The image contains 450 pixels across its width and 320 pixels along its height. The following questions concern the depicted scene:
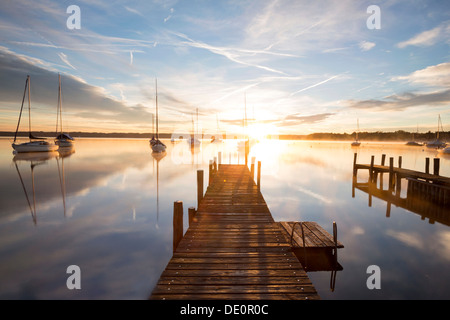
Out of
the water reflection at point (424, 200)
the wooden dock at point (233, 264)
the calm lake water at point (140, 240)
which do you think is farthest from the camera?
the water reflection at point (424, 200)

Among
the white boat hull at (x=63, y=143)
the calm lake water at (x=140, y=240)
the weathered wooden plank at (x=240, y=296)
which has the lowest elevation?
the calm lake water at (x=140, y=240)

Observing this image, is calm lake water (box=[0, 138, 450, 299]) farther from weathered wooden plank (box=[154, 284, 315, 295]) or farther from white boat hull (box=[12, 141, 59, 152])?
white boat hull (box=[12, 141, 59, 152])

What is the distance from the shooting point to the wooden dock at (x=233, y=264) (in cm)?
468

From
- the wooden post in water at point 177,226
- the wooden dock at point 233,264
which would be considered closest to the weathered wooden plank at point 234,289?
the wooden dock at point 233,264

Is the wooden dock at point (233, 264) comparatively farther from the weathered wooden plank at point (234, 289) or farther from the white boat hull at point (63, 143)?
the white boat hull at point (63, 143)

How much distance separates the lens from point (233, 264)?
19.0 ft

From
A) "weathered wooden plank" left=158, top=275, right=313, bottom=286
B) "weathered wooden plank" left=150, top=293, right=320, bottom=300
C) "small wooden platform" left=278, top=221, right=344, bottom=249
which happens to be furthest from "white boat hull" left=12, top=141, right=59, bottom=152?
"weathered wooden plank" left=150, top=293, right=320, bottom=300

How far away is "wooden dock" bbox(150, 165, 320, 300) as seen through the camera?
4.68 m

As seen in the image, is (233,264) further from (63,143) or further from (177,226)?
(63,143)

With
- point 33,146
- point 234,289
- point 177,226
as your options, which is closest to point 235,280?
point 234,289

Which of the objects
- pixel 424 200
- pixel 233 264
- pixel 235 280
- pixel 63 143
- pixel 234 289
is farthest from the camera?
pixel 63 143
